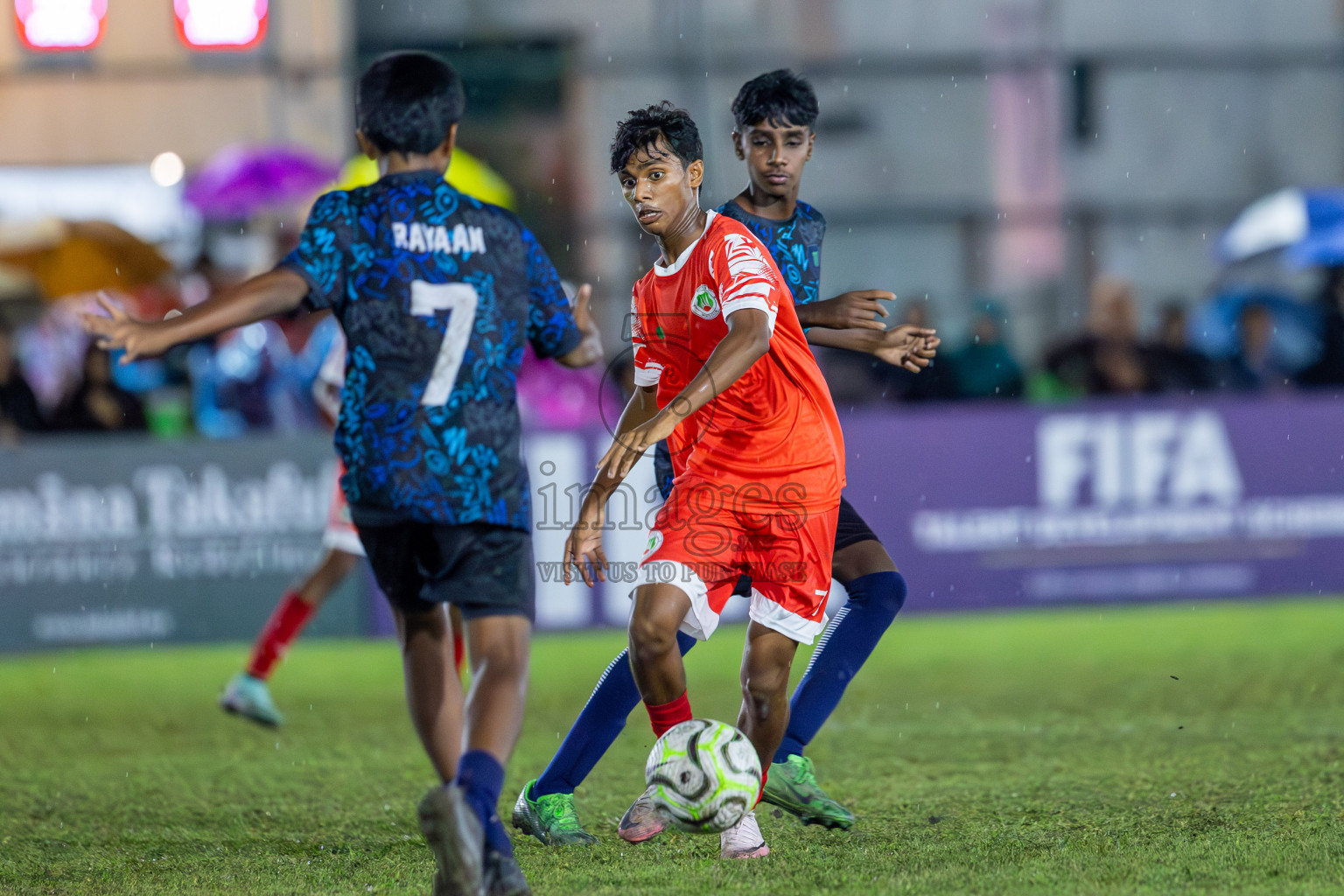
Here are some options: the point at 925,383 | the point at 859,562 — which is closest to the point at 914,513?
the point at 925,383

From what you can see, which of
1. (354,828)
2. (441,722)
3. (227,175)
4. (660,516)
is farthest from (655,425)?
(227,175)

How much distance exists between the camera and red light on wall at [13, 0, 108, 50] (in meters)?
13.0

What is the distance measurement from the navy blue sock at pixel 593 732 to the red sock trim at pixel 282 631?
9.82 feet

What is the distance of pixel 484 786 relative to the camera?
136 inches

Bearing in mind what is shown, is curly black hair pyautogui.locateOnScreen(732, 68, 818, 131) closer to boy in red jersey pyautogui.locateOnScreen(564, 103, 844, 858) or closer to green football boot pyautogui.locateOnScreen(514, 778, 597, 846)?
boy in red jersey pyautogui.locateOnScreen(564, 103, 844, 858)

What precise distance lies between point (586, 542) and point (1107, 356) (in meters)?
7.63

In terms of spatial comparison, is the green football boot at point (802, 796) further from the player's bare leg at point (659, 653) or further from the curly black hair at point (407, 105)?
the curly black hair at point (407, 105)

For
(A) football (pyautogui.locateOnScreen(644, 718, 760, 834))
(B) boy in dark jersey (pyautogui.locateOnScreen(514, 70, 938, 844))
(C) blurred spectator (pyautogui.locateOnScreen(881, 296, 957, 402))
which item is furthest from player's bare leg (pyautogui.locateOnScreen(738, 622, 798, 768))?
(C) blurred spectator (pyautogui.locateOnScreen(881, 296, 957, 402))

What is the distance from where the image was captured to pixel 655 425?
12.3ft

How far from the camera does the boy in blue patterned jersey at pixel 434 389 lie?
3.55 meters

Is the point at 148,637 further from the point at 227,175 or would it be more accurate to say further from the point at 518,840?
the point at 518,840

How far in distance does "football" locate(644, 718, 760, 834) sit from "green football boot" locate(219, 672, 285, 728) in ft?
11.0

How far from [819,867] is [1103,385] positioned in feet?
23.6

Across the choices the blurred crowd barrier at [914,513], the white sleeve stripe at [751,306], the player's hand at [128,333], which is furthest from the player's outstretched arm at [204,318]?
the blurred crowd barrier at [914,513]
